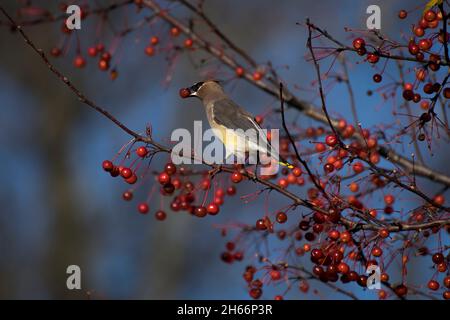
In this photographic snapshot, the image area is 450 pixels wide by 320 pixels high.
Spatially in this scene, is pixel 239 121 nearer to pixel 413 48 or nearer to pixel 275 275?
pixel 275 275

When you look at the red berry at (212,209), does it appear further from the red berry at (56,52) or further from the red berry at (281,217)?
the red berry at (56,52)

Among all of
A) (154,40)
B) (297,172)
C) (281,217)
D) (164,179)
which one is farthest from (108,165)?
(154,40)

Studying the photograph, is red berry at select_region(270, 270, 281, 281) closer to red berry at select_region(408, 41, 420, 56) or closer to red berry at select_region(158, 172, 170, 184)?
red berry at select_region(158, 172, 170, 184)

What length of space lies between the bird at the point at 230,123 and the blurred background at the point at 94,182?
15.9ft

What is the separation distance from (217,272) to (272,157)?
737cm

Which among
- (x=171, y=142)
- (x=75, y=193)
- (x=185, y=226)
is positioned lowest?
(x=171, y=142)

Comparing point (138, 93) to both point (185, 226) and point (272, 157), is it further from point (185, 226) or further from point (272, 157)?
point (272, 157)

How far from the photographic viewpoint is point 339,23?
9289mm

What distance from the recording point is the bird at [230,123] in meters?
3.88

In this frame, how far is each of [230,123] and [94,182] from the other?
7.33m

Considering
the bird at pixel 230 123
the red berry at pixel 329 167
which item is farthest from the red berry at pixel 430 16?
the bird at pixel 230 123

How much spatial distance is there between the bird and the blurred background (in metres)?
4.84

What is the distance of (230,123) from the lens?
436 centimetres
